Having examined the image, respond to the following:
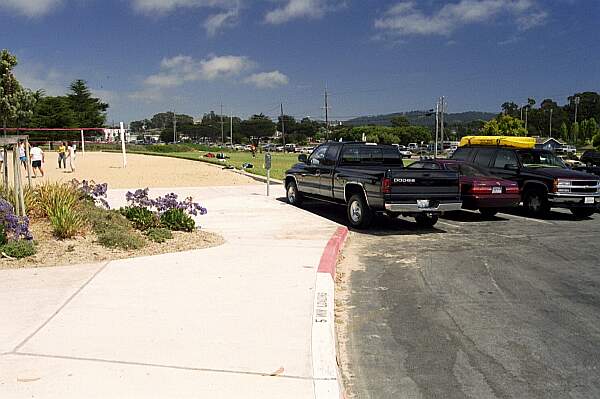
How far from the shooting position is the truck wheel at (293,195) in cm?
1550

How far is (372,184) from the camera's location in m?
11.5

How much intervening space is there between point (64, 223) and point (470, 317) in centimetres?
569

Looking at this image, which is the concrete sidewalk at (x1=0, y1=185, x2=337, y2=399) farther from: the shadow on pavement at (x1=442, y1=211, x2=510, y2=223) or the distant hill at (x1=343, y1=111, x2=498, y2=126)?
the distant hill at (x1=343, y1=111, x2=498, y2=126)

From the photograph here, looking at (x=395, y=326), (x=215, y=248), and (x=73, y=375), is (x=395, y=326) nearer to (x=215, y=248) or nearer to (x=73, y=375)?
(x=73, y=375)

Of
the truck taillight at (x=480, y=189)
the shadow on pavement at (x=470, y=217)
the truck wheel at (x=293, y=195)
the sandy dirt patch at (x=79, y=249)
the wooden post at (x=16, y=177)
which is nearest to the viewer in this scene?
the sandy dirt patch at (x=79, y=249)

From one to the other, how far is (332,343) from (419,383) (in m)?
0.88

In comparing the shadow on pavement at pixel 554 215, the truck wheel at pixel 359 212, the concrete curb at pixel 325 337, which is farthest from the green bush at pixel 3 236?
the shadow on pavement at pixel 554 215

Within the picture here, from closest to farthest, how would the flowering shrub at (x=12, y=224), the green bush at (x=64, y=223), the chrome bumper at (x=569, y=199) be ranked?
the flowering shrub at (x=12, y=224) < the green bush at (x=64, y=223) < the chrome bumper at (x=569, y=199)

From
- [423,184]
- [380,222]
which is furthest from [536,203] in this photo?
[423,184]

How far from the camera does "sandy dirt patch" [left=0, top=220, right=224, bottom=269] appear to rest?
25.3ft

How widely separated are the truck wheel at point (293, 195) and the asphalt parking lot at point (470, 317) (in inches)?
175

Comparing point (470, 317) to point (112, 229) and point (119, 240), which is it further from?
point (112, 229)

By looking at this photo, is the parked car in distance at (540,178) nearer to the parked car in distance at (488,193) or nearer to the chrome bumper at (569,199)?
the chrome bumper at (569,199)

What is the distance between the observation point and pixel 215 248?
9.14 m
